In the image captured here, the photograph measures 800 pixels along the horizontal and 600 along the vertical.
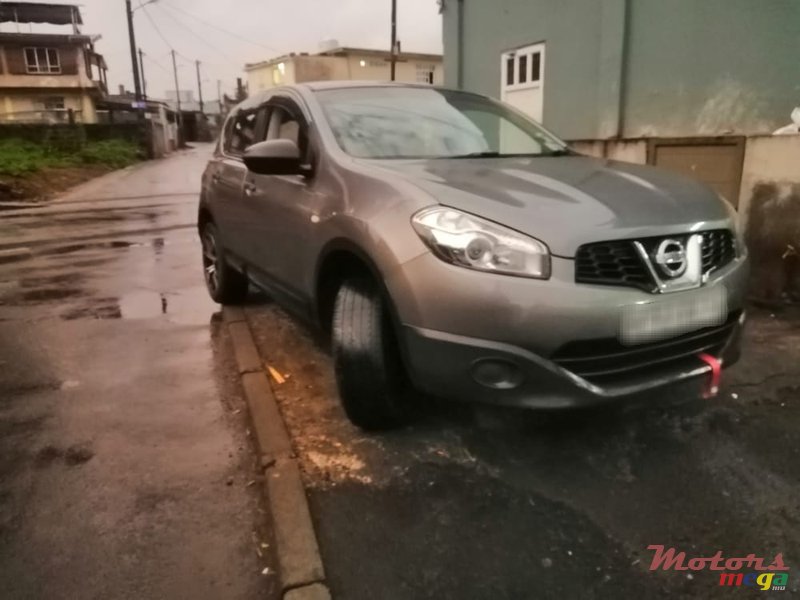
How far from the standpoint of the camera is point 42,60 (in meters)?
40.2

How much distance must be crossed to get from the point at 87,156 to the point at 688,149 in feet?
82.5

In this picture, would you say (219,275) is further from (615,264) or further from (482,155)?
(615,264)

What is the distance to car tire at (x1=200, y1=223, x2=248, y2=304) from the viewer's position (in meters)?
5.08

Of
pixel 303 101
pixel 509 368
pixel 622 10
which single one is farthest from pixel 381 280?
pixel 622 10

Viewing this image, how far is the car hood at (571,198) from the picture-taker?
7.79 feet

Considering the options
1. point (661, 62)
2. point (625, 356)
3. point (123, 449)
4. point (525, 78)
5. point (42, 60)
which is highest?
point (42, 60)

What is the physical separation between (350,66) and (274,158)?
41492 millimetres

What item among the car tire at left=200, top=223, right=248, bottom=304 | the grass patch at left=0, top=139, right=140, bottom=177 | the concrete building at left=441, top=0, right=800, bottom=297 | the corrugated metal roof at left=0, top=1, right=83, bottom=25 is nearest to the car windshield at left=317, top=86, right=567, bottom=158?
the car tire at left=200, top=223, right=248, bottom=304

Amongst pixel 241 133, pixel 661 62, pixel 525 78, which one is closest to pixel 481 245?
pixel 241 133

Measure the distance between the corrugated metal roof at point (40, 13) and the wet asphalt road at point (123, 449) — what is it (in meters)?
45.7

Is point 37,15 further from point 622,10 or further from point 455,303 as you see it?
point 455,303

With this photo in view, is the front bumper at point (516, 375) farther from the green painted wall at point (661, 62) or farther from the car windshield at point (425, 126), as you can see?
the green painted wall at point (661, 62)

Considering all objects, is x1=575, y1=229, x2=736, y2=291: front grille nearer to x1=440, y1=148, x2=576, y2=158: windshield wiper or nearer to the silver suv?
the silver suv

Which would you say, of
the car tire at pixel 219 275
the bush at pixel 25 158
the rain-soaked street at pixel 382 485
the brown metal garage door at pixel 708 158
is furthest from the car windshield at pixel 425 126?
the bush at pixel 25 158
